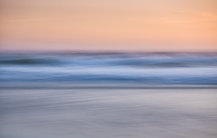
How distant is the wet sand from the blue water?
0.74 feet

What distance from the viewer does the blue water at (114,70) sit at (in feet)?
7.46

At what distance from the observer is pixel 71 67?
2.67m

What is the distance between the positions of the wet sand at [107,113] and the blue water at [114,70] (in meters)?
0.22

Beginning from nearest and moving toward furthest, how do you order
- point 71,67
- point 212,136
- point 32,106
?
point 212,136
point 32,106
point 71,67

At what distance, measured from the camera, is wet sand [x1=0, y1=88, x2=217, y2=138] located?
126 cm

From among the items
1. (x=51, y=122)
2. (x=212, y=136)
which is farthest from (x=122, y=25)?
(x=212, y=136)

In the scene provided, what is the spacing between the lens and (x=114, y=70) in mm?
2652

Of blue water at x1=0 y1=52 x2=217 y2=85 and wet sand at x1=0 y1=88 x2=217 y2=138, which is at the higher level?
blue water at x1=0 y1=52 x2=217 y2=85

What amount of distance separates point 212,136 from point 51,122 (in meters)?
0.59

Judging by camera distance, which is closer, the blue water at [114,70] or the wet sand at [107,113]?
the wet sand at [107,113]

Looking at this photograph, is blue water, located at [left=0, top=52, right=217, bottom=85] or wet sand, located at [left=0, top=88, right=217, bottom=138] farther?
blue water, located at [left=0, top=52, right=217, bottom=85]

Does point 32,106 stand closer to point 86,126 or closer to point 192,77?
point 86,126

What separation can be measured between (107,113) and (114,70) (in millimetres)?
1141

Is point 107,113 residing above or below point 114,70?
below
